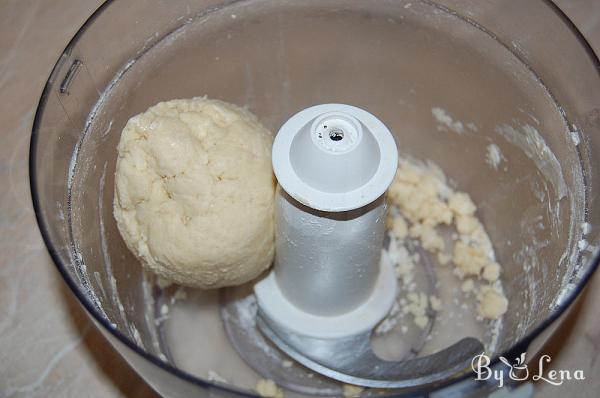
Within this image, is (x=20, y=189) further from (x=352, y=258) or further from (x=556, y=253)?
(x=556, y=253)

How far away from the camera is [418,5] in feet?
2.91

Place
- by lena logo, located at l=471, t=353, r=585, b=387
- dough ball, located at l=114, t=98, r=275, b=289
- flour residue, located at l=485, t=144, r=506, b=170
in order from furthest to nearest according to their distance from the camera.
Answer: flour residue, located at l=485, t=144, r=506, b=170
dough ball, located at l=114, t=98, r=275, b=289
by lena logo, located at l=471, t=353, r=585, b=387

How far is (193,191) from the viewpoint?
735 millimetres

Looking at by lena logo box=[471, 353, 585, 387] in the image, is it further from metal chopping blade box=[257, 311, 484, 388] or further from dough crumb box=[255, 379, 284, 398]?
dough crumb box=[255, 379, 284, 398]

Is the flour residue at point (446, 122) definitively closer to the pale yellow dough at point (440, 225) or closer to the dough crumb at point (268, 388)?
the pale yellow dough at point (440, 225)

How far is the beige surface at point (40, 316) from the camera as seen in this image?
82 cm

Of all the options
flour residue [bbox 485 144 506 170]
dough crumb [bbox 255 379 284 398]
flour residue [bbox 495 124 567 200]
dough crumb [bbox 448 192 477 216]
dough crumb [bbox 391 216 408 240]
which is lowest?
dough crumb [bbox 255 379 284 398]

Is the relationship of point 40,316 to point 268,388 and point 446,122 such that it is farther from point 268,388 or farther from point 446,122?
point 446,122

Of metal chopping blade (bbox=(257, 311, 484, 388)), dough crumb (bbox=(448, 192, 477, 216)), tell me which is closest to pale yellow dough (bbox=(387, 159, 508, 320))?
dough crumb (bbox=(448, 192, 477, 216))

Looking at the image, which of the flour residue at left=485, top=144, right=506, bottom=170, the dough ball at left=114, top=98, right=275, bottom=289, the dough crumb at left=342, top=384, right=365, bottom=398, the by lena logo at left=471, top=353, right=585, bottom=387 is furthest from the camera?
the flour residue at left=485, top=144, right=506, bottom=170

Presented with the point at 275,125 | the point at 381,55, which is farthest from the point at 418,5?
the point at 275,125

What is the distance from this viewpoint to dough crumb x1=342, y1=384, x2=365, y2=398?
2.77 ft

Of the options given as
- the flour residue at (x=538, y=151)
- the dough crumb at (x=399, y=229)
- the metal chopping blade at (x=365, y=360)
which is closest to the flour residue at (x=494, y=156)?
the flour residue at (x=538, y=151)

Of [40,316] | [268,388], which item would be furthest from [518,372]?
[40,316]
